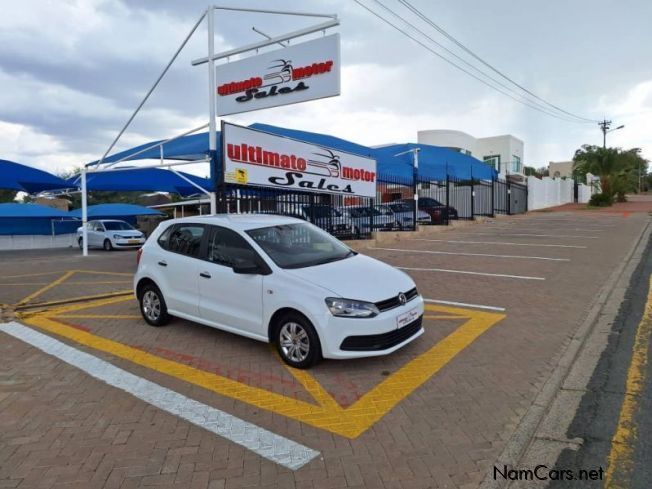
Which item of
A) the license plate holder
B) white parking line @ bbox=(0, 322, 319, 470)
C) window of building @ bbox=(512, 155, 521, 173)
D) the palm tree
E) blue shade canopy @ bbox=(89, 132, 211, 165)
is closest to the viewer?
white parking line @ bbox=(0, 322, 319, 470)

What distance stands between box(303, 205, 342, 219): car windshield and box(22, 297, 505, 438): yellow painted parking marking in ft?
25.0

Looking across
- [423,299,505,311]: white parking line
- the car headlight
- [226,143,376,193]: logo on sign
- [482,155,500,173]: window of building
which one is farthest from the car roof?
[482,155,500,173]: window of building

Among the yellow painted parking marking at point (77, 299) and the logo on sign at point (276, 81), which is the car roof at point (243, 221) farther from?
the logo on sign at point (276, 81)

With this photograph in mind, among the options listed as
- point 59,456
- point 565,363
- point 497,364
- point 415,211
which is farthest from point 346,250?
point 415,211

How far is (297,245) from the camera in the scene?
553 cm

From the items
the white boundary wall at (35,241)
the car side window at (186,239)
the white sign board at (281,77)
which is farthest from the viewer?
the white boundary wall at (35,241)

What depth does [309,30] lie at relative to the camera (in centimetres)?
1021

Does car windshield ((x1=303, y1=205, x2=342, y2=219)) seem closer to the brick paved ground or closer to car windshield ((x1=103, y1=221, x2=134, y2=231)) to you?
the brick paved ground

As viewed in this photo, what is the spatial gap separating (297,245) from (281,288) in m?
0.95

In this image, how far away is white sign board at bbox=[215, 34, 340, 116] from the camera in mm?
10242

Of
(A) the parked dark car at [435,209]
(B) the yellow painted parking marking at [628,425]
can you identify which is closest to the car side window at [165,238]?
(B) the yellow painted parking marking at [628,425]

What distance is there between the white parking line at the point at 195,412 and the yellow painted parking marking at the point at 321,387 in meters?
0.28

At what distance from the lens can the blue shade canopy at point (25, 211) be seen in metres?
22.4

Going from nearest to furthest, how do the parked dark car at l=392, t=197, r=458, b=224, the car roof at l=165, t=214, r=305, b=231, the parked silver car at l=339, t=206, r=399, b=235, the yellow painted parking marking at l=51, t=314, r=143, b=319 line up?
the car roof at l=165, t=214, r=305, b=231 → the yellow painted parking marking at l=51, t=314, r=143, b=319 → the parked silver car at l=339, t=206, r=399, b=235 → the parked dark car at l=392, t=197, r=458, b=224
